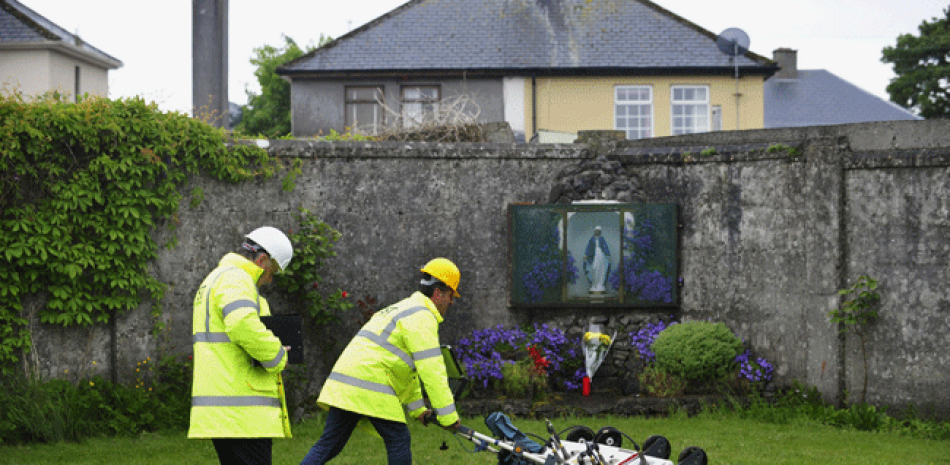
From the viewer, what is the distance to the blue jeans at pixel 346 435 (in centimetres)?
620

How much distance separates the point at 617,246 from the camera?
11195mm

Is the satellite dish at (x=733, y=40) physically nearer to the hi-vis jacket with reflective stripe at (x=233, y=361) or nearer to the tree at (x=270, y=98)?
the hi-vis jacket with reflective stripe at (x=233, y=361)

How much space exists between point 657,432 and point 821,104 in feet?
95.9

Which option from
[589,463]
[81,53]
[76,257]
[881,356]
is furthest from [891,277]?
[81,53]

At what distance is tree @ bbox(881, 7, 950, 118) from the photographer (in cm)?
3794

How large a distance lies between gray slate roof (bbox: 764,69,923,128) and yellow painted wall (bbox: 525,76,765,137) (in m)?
8.87

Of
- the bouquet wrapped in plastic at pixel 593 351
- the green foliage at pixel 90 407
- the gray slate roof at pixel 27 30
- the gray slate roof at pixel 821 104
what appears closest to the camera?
the green foliage at pixel 90 407

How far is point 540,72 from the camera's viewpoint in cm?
2495

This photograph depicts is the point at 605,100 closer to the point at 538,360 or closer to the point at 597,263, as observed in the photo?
the point at 597,263

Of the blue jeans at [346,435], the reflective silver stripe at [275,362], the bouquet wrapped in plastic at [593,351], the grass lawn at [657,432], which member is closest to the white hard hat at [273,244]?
the reflective silver stripe at [275,362]

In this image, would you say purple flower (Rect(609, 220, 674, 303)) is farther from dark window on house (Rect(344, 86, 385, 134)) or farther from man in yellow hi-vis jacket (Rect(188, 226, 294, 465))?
dark window on house (Rect(344, 86, 385, 134))

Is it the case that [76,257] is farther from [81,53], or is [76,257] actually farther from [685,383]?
[81,53]

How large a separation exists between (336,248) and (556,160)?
2708 mm

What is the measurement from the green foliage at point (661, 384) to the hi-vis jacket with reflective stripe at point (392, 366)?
4.70 m
